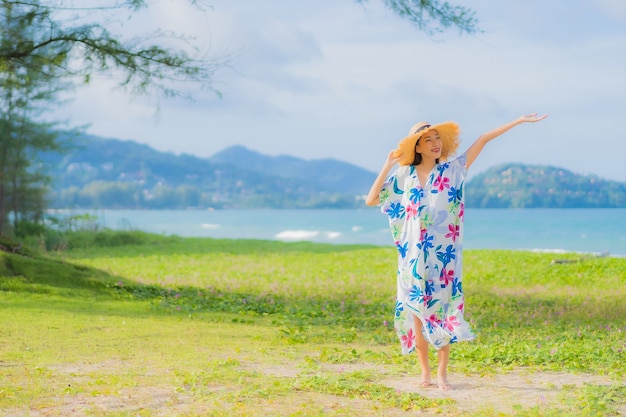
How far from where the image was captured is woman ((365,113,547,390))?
18.7 ft

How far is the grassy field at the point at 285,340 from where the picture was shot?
18.1 feet

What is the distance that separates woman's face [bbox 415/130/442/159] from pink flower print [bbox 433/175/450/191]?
165mm

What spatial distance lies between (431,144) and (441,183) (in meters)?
0.29

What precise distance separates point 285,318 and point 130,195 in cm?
7563

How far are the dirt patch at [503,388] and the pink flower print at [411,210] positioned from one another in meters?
1.25

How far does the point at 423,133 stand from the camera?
578 cm

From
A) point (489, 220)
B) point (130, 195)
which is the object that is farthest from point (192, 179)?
point (489, 220)

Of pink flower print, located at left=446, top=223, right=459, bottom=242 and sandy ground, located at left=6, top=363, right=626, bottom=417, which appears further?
pink flower print, located at left=446, top=223, right=459, bottom=242

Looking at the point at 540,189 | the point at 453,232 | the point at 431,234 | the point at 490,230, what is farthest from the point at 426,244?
the point at 490,230

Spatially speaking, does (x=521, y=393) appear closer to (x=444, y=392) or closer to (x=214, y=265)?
(x=444, y=392)

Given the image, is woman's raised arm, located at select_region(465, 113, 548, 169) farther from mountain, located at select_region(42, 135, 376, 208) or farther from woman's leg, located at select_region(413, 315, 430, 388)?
mountain, located at select_region(42, 135, 376, 208)

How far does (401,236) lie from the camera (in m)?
5.90

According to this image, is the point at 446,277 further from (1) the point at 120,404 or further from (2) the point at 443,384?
(1) the point at 120,404

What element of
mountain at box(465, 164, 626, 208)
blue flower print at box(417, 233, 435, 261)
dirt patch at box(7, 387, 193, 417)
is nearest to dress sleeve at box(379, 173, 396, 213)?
blue flower print at box(417, 233, 435, 261)
